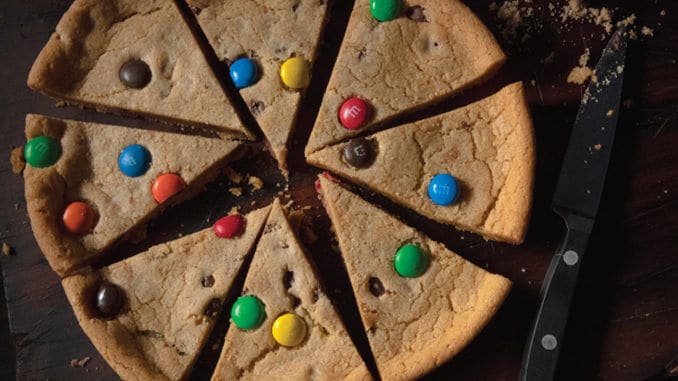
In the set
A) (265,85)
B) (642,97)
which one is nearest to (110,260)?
(265,85)

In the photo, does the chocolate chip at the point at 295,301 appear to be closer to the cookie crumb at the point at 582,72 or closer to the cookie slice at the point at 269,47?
the cookie slice at the point at 269,47

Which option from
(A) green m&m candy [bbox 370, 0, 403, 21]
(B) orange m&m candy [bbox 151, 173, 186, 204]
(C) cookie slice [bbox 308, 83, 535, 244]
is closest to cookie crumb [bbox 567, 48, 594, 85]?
(C) cookie slice [bbox 308, 83, 535, 244]

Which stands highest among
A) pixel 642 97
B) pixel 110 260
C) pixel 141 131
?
pixel 642 97

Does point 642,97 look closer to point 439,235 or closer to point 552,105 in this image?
point 552,105

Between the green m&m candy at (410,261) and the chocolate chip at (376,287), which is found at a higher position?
the green m&m candy at (410,261)

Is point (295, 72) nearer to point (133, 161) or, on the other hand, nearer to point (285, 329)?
point (133, 161)

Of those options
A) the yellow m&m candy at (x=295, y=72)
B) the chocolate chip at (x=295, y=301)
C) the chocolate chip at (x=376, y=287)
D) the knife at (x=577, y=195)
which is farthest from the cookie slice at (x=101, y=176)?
the knife at (x=577, y=195)
